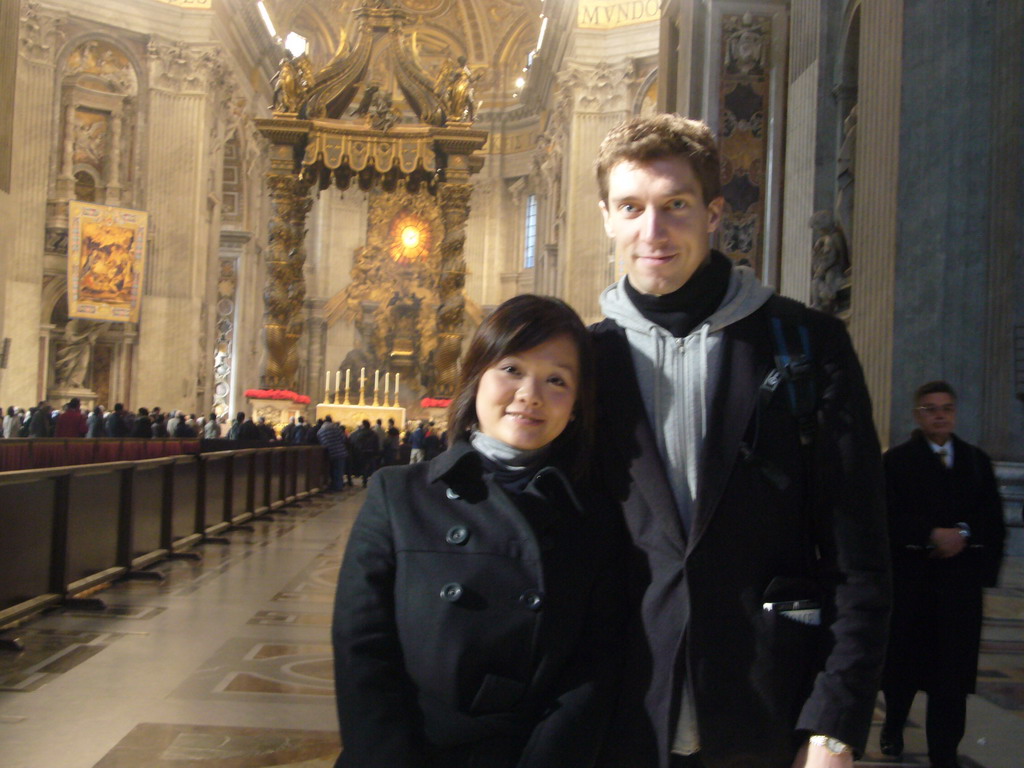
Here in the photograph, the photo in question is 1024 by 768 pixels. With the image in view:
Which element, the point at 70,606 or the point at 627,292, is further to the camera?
the point at 70,606

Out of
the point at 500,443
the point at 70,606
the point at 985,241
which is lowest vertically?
the point at 70,606

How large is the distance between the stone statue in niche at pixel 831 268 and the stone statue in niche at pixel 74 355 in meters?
17.9

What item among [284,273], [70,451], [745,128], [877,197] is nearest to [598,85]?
[284,273]

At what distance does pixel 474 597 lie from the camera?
1.60 meters

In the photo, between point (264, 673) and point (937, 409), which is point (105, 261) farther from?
point (937, 409)

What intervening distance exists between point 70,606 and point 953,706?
4617mm

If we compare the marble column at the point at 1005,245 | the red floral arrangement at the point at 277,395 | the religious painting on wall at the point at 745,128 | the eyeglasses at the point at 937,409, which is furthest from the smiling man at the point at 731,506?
the red floral arrangement at the point at 277,395

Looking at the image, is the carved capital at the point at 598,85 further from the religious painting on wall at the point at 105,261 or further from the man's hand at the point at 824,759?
the man's hand at the point at 824,759

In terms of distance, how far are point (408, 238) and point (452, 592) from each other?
37.5 metres

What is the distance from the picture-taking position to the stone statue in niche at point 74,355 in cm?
2258

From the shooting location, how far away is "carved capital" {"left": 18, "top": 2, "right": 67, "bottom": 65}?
69.6 ft

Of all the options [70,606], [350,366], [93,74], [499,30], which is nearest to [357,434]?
[93,74]

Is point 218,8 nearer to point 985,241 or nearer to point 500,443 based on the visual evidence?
point 985,241

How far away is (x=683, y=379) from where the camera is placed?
1720 mm
